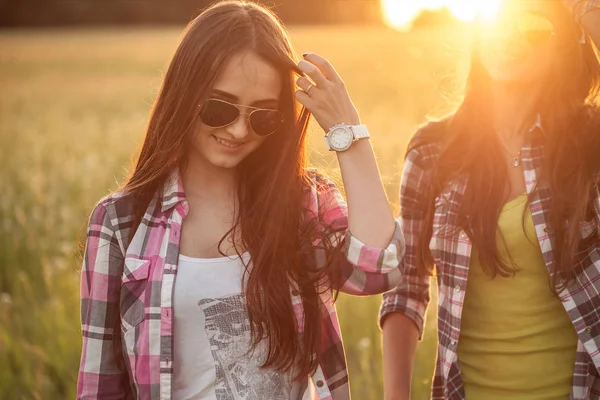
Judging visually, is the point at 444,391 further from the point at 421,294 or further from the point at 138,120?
the point at 138,120

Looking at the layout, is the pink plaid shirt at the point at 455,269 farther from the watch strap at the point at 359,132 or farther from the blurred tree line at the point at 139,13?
the blurred tree line at the point at 139,13

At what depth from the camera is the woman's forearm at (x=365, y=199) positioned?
86.4 inches

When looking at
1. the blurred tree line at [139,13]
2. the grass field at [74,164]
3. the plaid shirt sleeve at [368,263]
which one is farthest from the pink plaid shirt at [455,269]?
the blurred tree line at [139,13]

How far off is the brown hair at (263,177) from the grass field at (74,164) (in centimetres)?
33

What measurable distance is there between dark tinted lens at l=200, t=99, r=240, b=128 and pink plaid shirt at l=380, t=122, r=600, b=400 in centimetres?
75

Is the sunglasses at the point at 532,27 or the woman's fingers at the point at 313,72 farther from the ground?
the sunglasses at the point at 532,27

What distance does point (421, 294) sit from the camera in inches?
113

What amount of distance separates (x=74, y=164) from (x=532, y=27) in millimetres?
6002

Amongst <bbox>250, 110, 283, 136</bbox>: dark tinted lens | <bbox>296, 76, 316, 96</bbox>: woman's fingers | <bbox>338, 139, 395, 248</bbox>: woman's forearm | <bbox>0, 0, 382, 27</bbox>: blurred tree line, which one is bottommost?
<bbox>338, 139, 395, 248</bbox>: woman's forearm

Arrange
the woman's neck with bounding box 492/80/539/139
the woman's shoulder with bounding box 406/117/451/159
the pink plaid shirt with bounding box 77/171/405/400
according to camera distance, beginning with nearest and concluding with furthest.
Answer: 1. the pink plaid shirt with bounding box 77/171/405/400
2. the woman's neck with bounding box 492/80/539/139
3. the woman's shoulder with bounding box 406/117/451/159

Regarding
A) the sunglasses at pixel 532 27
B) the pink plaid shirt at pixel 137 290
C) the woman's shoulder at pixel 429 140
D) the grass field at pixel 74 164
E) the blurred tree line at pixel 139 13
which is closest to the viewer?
the pink plaid shirt at pixel 137 290

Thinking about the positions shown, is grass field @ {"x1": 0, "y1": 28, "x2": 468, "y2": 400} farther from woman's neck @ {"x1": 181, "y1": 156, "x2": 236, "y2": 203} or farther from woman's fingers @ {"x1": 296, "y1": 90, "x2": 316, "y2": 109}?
woman's fingers @ {"x1": 296, "y1": 90, "x2": 316, "y2": 109}

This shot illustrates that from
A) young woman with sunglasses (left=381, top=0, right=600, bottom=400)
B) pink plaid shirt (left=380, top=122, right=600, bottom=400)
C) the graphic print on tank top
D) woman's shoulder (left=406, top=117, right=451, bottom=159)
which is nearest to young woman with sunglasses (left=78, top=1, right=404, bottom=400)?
the graphic print on tank top

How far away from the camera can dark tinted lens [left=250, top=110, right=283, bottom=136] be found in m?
2.23
